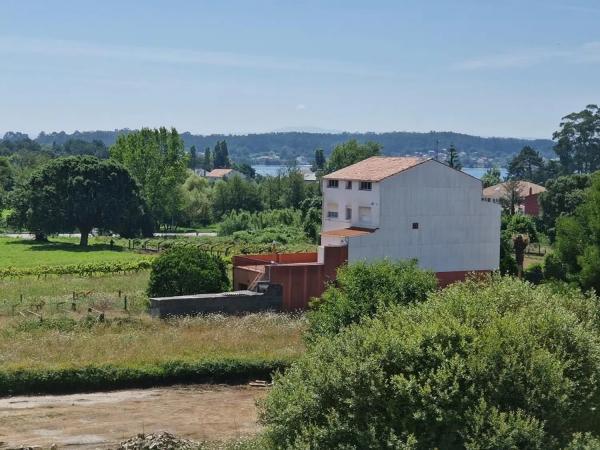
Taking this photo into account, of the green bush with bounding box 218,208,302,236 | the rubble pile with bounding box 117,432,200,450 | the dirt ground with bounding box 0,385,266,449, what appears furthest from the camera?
the green bush with bounding box 218,208,302,236

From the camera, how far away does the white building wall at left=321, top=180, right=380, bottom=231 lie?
4834 centimetres

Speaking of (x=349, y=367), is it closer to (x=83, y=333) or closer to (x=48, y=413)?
(x=48, y=413)

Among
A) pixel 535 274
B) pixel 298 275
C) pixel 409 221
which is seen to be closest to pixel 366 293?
pixel 298 275

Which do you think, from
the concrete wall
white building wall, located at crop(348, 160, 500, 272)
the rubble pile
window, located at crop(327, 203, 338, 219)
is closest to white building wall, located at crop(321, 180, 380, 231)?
window, located at crop(327, 203, 338, 219)

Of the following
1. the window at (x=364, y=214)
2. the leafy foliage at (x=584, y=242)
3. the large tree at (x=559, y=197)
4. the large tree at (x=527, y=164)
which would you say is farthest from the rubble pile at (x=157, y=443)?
the large tree at (x=527, y=164)

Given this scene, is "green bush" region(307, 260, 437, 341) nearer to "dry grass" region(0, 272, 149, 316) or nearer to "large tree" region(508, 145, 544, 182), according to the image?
"dry grass" region(0, 272, 149, 316)

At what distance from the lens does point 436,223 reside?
163ft

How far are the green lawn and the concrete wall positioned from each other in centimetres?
2303

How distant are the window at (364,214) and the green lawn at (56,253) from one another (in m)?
20.0

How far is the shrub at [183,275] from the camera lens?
40.9 meters

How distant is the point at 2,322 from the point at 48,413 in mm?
11343

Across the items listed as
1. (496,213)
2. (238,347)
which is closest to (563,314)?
(238,347)

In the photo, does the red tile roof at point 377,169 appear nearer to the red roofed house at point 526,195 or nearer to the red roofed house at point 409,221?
the red roofed house at point 409,221

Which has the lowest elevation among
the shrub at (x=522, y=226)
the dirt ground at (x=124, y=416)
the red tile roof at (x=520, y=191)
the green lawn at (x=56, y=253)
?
the dirt ground at (x=124, y=416)
